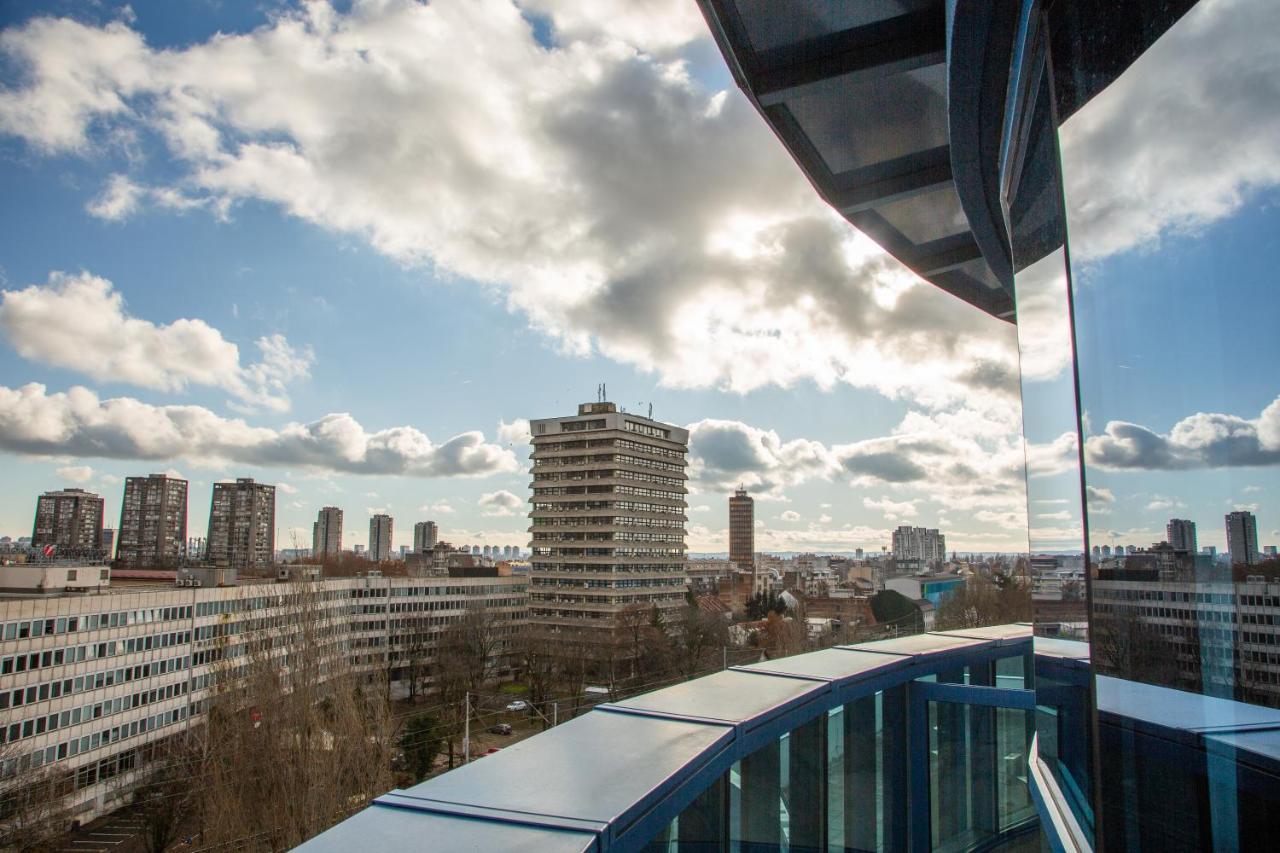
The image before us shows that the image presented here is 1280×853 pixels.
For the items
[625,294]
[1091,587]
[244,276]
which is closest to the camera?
[1091,587]

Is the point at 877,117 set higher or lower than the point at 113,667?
higher

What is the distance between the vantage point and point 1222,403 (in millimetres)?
854

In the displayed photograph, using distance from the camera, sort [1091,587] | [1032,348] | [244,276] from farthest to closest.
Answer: [244,276] → [1032,348] → [1091,587]

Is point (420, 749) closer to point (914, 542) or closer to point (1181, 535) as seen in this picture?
point (1181, 535)

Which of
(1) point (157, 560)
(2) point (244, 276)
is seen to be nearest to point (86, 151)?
(2) point (244, 276)

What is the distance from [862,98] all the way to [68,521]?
2879 inches

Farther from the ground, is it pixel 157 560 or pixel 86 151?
pixel 86 151

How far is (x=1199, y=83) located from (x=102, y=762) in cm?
3030

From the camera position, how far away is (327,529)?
10131 centimetres

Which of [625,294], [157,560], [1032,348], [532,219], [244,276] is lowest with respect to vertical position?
[157,560]

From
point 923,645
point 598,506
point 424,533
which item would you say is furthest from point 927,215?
point 424,533

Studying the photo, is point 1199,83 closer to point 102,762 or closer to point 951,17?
point 951,17

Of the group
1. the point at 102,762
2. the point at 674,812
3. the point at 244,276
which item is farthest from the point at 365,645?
the point at 674,812

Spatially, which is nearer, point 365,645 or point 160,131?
point 160,131
